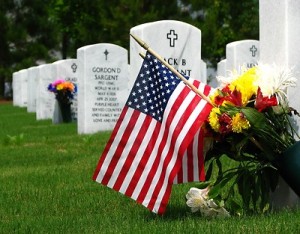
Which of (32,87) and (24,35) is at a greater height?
(24,35)

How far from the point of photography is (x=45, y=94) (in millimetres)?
24422

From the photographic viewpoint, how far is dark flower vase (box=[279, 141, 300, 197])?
235 inches

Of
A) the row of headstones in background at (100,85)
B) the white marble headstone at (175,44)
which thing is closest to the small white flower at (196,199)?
the white marble headstone at (175,44)

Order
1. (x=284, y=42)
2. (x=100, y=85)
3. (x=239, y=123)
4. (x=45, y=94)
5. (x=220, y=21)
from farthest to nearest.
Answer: (x=220, y=21) → (x=45, y=94) → (x=100, y=85) → (x=284, y=42) → (x=239, y=123)

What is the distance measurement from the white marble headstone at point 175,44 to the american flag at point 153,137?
656cm

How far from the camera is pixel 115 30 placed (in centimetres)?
3666

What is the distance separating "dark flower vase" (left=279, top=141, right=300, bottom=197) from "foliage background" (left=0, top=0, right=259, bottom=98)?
29.9 m

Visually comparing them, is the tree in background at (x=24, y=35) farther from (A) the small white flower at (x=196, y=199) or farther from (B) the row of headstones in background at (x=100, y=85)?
(A) the small white flower at (x=196, y=199)

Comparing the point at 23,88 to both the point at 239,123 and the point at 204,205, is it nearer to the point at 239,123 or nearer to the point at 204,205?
the point at 204,205

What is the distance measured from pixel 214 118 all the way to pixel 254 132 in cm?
28

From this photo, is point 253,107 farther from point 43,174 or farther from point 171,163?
point 43,174

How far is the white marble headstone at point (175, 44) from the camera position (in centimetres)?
1298

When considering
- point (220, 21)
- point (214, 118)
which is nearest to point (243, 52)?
point (214, 118)

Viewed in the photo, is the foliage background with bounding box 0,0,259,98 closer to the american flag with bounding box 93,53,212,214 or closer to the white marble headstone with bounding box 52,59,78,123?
the white marble headstone with bounding box 52,59,78,123
